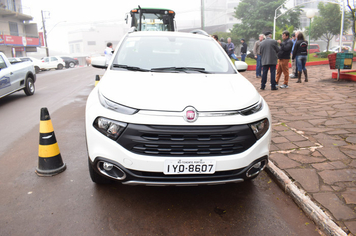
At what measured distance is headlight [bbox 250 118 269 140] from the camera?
99.6 inches

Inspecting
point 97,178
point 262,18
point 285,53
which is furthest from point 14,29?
point 97,178

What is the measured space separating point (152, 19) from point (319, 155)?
38.6 feet

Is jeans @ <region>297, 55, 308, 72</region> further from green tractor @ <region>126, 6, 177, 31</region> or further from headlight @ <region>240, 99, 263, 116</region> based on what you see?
headlight @ <region>240, 99, 263, 116</region>

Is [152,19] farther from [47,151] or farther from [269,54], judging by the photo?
[47,151]

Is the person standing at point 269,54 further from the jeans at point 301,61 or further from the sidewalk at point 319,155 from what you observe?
the jeans at point 301,61

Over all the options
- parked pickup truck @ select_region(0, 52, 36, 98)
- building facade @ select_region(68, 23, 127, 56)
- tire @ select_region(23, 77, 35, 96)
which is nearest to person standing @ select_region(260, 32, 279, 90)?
parked pickup truck @ select_region(0, 52, 36, 98)

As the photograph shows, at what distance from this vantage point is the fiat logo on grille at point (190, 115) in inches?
91.7

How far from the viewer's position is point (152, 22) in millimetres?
13781

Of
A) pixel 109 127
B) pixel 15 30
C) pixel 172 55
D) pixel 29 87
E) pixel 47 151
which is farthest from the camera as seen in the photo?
pixel 15 30

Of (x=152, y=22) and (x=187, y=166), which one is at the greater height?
(x=152, y=22)

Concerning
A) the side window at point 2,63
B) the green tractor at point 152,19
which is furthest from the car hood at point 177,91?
the green tractor at point 152,19

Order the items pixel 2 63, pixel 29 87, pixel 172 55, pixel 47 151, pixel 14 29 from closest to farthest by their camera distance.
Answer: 1. pixel 47 151
2. pixel 172 55
3. pixel 2 63
4. pixel 29 87
5. pixel 14 29

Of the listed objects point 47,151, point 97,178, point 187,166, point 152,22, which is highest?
point 152,22

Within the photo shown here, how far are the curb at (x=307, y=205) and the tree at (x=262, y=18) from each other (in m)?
46.6
